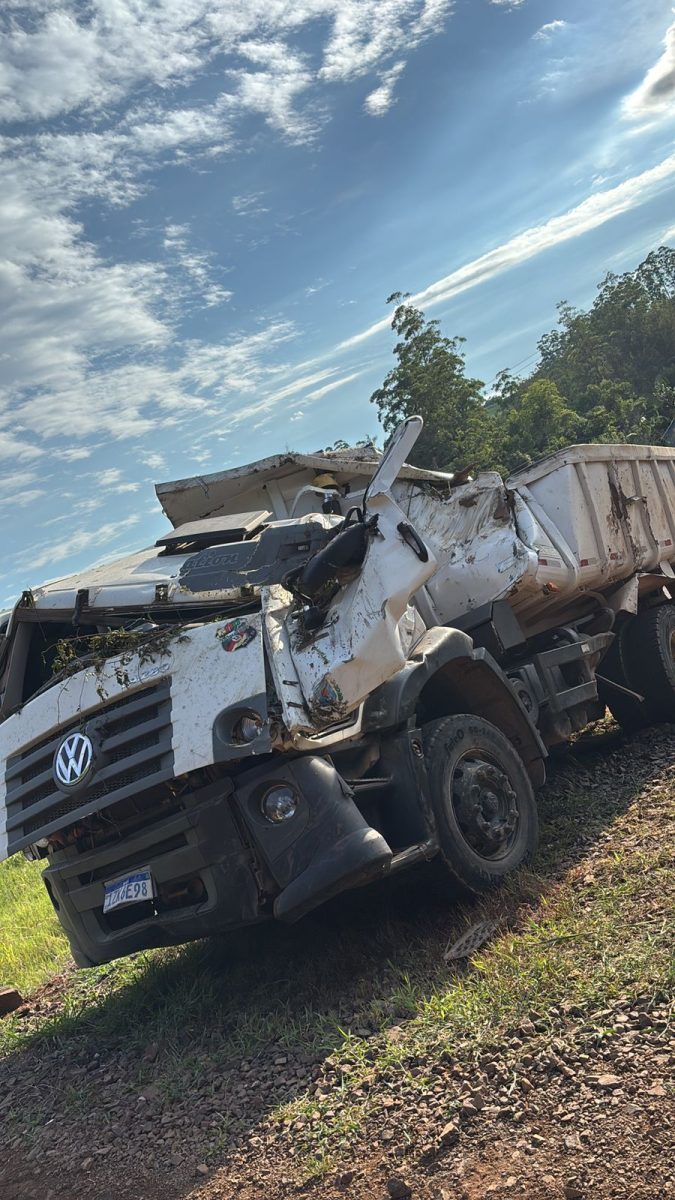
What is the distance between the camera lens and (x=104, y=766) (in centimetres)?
409

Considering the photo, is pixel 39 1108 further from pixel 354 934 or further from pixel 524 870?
pixel 524 870

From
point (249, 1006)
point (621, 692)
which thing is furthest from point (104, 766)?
point (621, 692)

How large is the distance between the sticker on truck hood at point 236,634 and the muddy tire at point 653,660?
16.0ft

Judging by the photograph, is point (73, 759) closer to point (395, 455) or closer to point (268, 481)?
point (395, 455)

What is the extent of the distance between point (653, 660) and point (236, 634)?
4.96 metres

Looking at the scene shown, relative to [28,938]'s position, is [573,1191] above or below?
below

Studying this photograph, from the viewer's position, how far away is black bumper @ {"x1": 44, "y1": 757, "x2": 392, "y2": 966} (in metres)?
3.81

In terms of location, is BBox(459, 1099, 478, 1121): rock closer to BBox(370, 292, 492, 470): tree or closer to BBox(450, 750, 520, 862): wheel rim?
BBox(450, 750, 520, 862): wheel rim

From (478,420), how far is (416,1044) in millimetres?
25551

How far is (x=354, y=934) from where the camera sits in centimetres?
482

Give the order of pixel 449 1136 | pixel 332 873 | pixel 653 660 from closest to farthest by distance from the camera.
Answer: pixel 449 1136, pixel 332 873, pixel 653 660

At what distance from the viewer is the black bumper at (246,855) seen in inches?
150

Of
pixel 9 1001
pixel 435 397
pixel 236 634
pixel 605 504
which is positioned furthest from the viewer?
pixel 435 397

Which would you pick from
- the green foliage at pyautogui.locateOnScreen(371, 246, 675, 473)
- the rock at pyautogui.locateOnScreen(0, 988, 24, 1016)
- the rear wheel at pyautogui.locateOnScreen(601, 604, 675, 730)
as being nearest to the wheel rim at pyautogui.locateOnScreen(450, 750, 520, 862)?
the rock at pyautogui.locateOnScreen(0, 988, 24, 1016)
